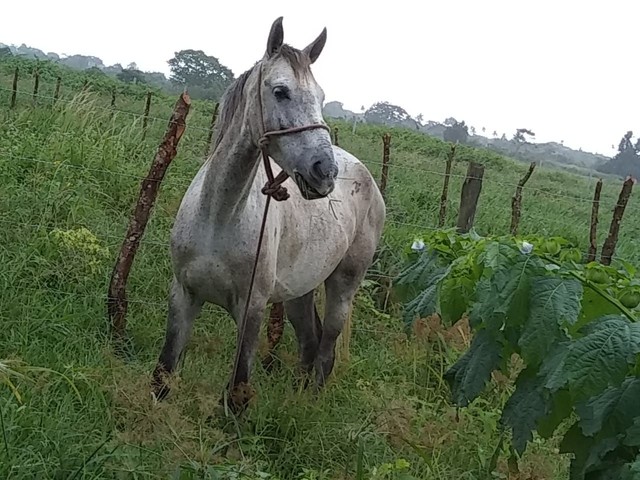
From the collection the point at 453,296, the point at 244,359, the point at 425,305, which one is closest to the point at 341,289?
the point at 244,359

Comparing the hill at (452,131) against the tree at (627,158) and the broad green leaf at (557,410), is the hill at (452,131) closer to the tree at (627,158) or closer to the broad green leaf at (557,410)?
the tree at (627,158)

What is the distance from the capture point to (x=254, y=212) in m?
3.70

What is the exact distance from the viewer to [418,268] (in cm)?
275

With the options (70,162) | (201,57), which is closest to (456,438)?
(70,162)

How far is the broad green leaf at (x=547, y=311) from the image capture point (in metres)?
2.04

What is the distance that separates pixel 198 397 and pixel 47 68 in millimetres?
16029

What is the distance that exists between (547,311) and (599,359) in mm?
209

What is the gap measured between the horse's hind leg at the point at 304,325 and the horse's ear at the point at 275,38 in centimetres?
210

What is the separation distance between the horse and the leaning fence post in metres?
0.71

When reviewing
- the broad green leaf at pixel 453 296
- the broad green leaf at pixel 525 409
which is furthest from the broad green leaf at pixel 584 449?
the broad green leaf at pixel 453 296

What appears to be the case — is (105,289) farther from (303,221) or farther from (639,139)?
(639,139)

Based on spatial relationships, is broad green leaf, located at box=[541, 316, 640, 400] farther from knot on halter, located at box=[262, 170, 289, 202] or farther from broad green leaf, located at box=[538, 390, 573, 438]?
knot on halter, located at box=[262, 170, 289, 202]

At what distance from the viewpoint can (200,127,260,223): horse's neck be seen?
3.54 meters

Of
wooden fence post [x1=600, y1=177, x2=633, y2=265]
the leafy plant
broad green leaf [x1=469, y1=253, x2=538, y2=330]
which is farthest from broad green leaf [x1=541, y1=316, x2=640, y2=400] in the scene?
wooden fence post [x1=600, y1=177, x2=633, y2=265]
